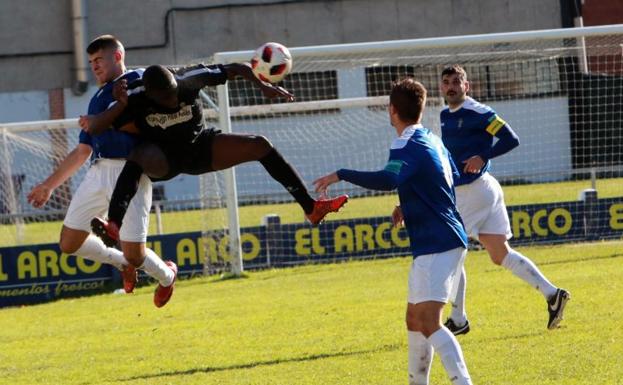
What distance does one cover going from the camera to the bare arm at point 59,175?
31.7ft

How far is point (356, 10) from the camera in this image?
3244 centimetres

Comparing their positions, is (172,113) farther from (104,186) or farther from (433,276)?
(433,276)

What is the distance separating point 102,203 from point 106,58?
1.29 metres

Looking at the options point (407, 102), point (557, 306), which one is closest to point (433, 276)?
point (407, 102)

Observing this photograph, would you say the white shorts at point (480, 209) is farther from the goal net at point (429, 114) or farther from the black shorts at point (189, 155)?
the goal net at point (429, 114)

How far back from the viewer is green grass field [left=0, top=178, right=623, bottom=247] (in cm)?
1852

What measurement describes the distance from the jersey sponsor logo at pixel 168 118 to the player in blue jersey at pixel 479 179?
246 centimetres

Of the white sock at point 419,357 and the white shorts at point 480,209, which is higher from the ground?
the white shorts at point 480,209

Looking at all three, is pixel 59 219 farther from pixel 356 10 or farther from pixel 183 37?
pixel 356 10

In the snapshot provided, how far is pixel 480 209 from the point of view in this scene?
33.5ft

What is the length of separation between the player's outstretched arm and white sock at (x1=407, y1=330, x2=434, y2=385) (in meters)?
2.59

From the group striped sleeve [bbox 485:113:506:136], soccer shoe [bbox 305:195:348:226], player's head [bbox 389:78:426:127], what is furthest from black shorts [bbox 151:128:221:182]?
striped sleeve [bbox 485:113:506:136]

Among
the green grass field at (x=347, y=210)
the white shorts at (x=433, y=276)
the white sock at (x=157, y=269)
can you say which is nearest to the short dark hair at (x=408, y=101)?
the white shorts at (x=433, y=276)

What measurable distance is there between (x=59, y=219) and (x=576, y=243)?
1252cm
